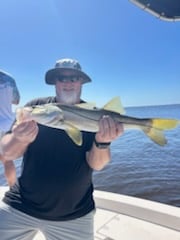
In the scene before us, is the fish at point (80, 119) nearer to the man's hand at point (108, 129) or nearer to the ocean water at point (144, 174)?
the man's hand at point (108, 129)

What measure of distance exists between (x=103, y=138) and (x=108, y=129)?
16 centimetres

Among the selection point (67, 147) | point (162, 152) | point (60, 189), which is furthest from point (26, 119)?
point (162, 152)

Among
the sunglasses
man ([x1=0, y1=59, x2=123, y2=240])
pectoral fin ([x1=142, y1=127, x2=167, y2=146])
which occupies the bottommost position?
man ([x1=0, y1=59, x2=123, y2=240])

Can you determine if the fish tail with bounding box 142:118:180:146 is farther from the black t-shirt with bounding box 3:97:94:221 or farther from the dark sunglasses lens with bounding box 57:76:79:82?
the dark sunglasses lens with bounding box 57:76:79:82

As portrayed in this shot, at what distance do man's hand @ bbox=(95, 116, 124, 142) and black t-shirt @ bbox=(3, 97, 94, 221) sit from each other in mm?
373

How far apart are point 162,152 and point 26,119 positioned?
40.0 feet

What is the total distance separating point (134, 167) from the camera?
10836mm

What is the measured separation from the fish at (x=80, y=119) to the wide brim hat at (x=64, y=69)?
0.61 metres

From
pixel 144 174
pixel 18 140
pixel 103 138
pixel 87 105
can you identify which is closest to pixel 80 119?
pixel 87 105

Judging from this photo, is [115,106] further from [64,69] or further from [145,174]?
[145,174]

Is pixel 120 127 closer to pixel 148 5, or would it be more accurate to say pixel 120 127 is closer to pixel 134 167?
pixel 148 5

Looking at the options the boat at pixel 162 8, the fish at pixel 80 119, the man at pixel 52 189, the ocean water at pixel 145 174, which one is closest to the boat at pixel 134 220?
the man at pixel 52 189

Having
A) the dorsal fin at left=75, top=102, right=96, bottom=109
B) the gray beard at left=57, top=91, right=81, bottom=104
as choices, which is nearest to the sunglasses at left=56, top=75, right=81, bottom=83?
the gray beard at left=57, top=91, right=81, bottom=104

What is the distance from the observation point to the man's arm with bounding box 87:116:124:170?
75.3 inches
